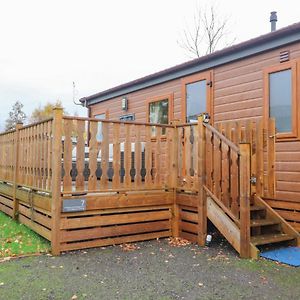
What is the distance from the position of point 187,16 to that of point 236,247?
19.0 metres

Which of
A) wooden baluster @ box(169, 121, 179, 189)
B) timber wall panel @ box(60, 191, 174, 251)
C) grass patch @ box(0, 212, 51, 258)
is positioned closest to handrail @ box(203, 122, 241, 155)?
wooden baluster @ box(169, 121, 179, 189)

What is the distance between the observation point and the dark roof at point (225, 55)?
5.43m

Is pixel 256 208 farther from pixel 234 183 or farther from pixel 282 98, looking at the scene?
pixel 282 98

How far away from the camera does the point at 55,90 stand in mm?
48656

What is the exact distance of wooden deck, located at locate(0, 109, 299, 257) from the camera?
4.79 m

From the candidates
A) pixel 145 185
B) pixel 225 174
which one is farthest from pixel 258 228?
pixel 145 185

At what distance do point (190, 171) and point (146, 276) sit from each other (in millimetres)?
2088

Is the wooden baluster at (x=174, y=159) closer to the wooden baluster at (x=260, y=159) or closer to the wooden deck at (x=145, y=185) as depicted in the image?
the wooden deck at (x=145, y=185)

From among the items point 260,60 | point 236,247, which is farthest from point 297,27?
point 236,247

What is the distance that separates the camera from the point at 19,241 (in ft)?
17.3

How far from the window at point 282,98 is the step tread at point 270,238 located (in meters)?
1.46

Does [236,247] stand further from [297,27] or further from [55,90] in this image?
[55,90]

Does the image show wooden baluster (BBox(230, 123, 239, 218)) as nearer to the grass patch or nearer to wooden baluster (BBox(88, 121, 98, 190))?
wooden baluster (BBox(88, 121, 98, 190))

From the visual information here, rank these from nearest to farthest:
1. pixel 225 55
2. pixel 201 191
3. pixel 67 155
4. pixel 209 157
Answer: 1. pixel 67 155
2. pixel 201 191
3. pixel 209 157
4. pixel 225 55
